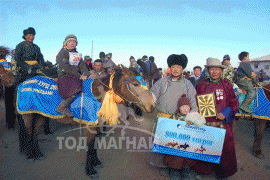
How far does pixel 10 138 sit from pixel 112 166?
11.5ft

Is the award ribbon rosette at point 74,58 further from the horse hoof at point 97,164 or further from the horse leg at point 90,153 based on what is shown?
the horse hoof at point 97,164

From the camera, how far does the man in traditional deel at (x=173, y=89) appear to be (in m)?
2.65

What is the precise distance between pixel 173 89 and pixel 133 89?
71 centimetres

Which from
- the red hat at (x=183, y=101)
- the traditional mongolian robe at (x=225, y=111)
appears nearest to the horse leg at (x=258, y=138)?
the traditional mongolian robe at (x=225, y=111)

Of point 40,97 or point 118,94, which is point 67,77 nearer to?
point 40,97

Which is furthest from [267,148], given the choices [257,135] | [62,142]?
[62,142]

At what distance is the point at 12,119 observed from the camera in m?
5.33

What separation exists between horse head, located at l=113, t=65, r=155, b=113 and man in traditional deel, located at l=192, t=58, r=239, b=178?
112 centimetres

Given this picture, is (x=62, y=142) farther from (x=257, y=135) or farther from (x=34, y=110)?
(x=257, y=135)

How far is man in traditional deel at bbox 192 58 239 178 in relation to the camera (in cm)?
279

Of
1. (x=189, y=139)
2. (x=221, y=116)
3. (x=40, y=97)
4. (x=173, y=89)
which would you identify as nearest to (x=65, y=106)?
(x=40, y=97)

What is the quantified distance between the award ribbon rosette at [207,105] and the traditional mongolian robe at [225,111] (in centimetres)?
11

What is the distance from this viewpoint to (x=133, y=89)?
2.64 m

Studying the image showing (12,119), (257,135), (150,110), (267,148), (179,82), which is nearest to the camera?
(150,110)
